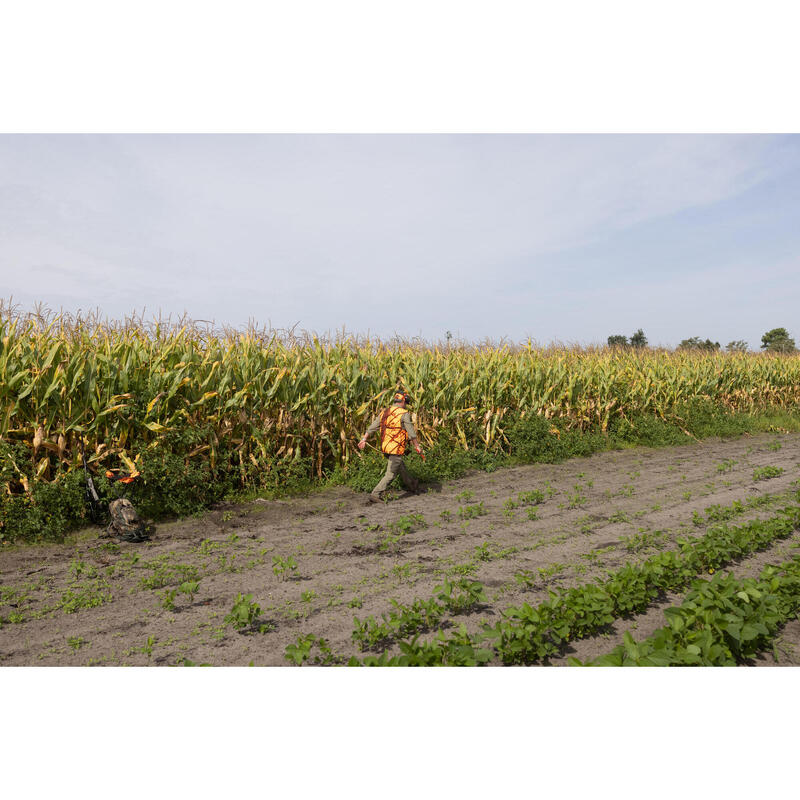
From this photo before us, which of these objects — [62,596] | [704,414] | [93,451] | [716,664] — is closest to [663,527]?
[716,664]

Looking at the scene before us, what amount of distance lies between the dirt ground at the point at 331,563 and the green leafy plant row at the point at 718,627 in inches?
8.2

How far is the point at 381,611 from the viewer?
4.12m

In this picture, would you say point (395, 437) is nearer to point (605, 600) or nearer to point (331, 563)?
point (331, 563)

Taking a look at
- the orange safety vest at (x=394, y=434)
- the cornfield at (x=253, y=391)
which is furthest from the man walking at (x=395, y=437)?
the cornfield at (x=253, y=391)

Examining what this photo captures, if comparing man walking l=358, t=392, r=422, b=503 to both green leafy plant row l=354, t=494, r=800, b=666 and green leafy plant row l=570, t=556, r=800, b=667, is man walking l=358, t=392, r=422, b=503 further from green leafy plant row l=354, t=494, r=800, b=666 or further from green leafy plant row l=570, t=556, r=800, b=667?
green leafy plant row l=570, t=556, r=800, b=667

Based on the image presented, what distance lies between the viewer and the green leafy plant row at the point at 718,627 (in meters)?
3.06

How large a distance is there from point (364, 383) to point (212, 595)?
17.6ft

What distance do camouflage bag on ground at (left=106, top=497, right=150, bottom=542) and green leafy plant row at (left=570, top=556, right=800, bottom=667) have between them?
4.96 m

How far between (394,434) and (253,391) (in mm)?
2243

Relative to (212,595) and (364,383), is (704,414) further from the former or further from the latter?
(212,595)

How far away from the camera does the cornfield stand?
6.43 meters

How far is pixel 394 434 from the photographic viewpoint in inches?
312

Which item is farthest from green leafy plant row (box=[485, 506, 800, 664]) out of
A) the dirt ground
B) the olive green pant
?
the olive green pant

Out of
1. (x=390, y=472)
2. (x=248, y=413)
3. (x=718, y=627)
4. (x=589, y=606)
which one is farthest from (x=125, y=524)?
(x=718, y=627)
